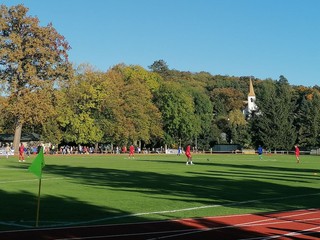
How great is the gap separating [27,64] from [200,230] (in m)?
53.6

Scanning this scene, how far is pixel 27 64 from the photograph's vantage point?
60531mm

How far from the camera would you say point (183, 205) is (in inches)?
615

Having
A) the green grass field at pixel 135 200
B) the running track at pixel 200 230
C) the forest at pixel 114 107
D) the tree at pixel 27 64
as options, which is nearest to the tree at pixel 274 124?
the forest at pixel 114 107

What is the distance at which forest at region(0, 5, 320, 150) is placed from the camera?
6100 cm

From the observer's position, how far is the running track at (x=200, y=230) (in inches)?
400

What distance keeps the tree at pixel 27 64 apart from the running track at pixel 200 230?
50.5 meters

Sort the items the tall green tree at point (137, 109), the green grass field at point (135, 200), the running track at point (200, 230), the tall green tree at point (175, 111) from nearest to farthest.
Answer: the running track at point (200, 230), the green grass field at point (135, 200), the tall green tree at point (137, 109), the tall green tree at point (175, 111)

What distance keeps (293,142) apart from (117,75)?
1562 inches

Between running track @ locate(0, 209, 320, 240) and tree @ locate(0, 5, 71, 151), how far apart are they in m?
50.5

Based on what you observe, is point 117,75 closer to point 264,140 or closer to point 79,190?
point 264,140

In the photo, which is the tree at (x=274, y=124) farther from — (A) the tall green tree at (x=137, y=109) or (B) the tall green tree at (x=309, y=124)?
(A) the tall green tree at (x=137, y=109)

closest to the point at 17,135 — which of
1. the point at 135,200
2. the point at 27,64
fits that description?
the point at 27,64

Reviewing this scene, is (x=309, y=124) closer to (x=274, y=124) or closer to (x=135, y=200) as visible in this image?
(x=274, y=124)

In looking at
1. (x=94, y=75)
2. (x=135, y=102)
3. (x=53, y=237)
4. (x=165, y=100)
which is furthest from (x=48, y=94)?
(x=53, y=237)
